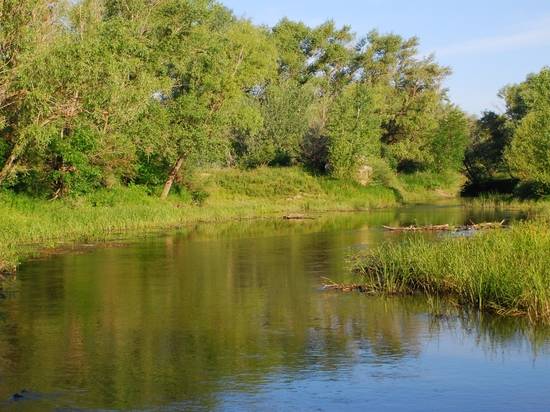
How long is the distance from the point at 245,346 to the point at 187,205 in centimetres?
3782

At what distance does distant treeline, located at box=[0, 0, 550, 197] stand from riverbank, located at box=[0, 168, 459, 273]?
61.9 inches

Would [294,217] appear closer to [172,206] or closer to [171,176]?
[172,206]

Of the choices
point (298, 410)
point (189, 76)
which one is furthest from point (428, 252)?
point (189, 76)

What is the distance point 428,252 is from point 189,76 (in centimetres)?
3509

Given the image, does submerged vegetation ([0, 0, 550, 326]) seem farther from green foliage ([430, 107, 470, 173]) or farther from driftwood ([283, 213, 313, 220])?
driftwood ([283, 213, 313, 220])

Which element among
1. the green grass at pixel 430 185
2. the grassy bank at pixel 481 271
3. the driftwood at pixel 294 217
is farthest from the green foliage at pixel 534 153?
the grassy bank at pixel 481 271

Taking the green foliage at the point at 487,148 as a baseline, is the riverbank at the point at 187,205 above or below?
below

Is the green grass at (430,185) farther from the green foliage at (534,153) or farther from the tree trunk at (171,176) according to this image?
the tree trunk at (171,176)

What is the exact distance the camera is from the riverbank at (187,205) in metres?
36.3

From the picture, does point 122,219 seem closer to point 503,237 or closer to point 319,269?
point 319,269

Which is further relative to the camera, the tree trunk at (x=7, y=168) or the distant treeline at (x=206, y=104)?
the tree trunk at (x=7, y=168)

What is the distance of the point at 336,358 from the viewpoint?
15.8 meters

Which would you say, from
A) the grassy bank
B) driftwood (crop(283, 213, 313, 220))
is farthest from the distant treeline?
the grassy bank

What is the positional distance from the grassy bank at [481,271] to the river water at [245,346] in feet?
1.87
